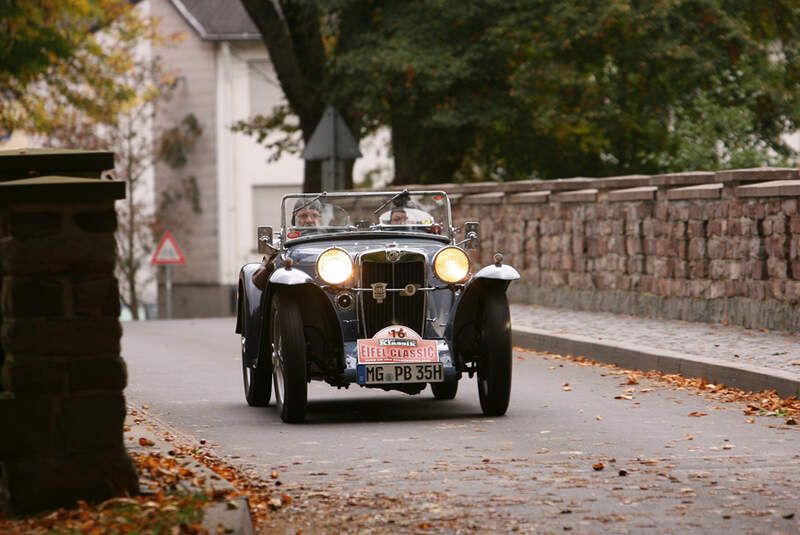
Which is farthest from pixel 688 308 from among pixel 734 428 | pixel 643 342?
pixel 734 428

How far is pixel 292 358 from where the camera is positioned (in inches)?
414

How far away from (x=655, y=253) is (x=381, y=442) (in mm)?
10258

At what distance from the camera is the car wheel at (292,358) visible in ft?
34.5

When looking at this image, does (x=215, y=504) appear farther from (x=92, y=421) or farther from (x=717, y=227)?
(x=717, y=227)

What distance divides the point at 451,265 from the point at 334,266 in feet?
2.68

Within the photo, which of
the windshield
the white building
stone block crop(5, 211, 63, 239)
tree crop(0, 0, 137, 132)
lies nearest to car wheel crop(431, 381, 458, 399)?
the windshield

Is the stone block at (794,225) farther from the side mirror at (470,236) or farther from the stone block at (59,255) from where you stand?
the stone block at (59,255)

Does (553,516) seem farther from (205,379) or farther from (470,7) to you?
(470,7)

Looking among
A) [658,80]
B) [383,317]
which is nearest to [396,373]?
[383,317]

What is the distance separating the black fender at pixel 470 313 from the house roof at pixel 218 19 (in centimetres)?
3820

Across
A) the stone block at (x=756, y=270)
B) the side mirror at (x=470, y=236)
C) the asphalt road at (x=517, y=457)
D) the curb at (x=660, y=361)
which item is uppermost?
the side mirror at (x=470, y=236)

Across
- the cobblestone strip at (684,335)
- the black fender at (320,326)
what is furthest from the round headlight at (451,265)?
the cobblestone strip at (684,335)

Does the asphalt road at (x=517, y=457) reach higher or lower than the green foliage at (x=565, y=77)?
lower

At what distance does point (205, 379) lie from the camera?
14539mm
